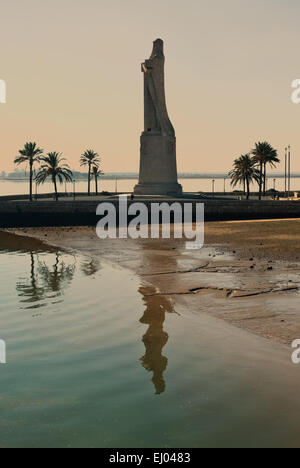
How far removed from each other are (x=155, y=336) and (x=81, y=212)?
43150 mm

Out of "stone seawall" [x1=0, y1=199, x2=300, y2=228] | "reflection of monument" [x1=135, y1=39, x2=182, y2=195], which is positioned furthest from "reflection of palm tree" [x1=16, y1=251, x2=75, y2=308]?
A: "reflection of monument" [x1=135, y1=39, x2=182, y2=195]

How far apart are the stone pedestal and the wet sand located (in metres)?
25.4

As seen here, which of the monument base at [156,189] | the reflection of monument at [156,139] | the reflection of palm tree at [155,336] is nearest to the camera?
the reflection of palm tree at [155,336]

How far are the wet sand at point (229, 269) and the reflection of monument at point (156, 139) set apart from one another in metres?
25.9

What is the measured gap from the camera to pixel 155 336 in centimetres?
1572

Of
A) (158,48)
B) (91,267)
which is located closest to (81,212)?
(91,267)

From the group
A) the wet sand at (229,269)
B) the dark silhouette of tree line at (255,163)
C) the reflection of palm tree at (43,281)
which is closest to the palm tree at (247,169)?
the dark silhouette of tree line at (255,163)

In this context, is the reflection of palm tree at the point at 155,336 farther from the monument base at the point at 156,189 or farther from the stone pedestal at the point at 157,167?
the stone pedestal at the point at 157,167

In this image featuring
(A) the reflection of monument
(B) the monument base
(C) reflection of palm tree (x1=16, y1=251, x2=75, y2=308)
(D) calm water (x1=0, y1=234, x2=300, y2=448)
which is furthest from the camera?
(A) the reflection of monument

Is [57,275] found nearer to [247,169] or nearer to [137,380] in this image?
[137,380]

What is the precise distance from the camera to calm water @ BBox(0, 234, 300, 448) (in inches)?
383

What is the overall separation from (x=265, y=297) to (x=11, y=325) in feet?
28.7

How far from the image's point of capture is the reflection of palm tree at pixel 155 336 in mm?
12555

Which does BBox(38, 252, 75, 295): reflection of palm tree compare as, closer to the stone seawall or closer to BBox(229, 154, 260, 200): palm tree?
the stone seawall
